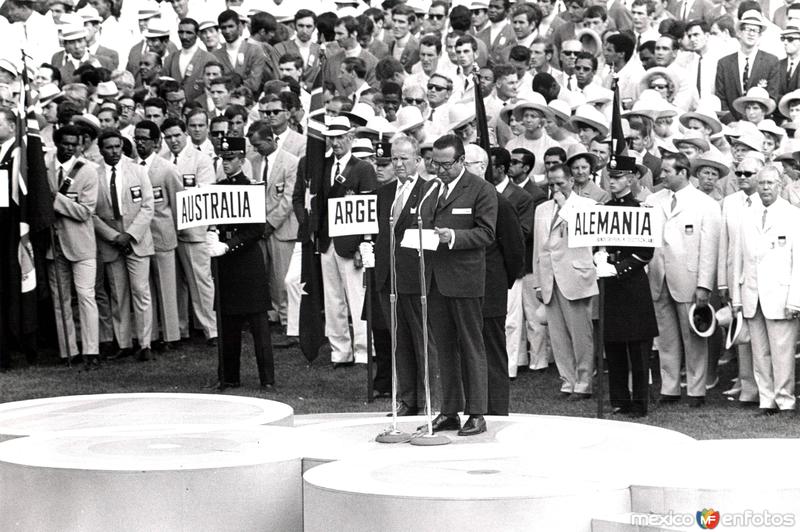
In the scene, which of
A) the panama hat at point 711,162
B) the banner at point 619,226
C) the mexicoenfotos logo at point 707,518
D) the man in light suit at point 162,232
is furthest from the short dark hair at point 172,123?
the mexicoenfotos logo at point 707,518

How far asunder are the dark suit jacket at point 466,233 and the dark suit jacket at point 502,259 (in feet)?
4.92

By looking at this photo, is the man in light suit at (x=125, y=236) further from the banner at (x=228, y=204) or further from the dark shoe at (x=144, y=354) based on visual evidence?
the banner at (x=228, y=204)

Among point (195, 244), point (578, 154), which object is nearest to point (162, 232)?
point (195, 244)

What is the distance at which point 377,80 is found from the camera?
64.7 ft

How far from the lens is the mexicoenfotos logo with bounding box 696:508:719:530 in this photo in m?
7.48

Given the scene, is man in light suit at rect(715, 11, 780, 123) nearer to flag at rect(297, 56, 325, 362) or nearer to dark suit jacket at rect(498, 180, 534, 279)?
dark suit jacket at rect(498, 180, 534, 279)

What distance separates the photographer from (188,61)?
20766 mm

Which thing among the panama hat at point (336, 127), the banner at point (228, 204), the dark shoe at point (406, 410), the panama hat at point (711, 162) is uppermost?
the panama hat at point (336, 127)

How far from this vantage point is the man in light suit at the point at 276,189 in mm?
16859

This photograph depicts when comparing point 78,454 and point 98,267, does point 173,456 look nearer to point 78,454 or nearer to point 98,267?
point 78,454

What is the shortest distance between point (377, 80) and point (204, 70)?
2.20 m

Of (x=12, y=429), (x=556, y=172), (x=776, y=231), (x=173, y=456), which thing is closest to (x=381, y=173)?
(x=556, y=172)

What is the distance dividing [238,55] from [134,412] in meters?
9.88

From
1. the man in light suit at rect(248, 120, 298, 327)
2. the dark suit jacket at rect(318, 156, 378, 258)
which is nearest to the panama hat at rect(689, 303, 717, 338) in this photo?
the dark suit jacket at rect(318, 156, 378, 258)
